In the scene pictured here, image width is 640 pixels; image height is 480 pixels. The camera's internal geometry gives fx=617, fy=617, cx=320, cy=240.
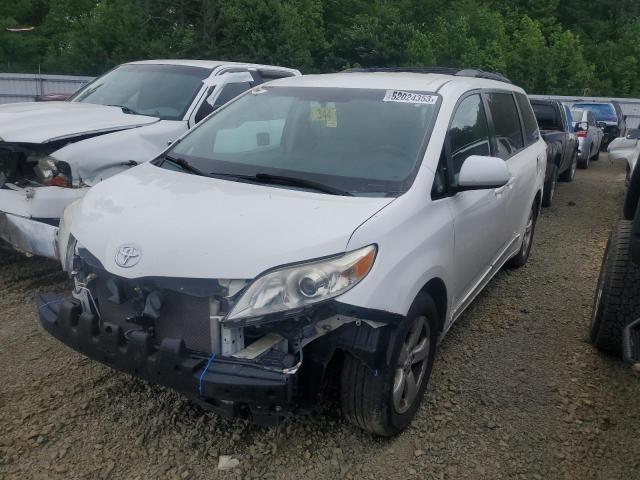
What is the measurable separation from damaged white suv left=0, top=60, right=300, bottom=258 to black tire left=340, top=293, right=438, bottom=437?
250 cm

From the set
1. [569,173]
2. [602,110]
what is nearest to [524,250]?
[569,173]

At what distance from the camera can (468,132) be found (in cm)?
395

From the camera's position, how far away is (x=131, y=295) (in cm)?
280

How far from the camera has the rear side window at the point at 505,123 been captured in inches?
181

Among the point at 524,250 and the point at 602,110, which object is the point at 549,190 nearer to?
the point at 524,250

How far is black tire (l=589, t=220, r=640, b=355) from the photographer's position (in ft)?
11.8

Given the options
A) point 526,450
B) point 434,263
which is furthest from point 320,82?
point 526,450

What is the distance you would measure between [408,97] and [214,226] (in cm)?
160

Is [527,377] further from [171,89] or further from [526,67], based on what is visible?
[526,67]

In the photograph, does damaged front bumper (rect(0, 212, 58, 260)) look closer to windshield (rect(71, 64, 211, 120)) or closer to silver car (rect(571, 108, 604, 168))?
windshield (rect(71, 64, 211, 120))

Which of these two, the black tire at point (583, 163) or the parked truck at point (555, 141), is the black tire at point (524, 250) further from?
the black tire at point (583, 163)

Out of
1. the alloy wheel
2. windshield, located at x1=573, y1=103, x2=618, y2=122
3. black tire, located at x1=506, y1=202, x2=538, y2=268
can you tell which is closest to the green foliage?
windshield, located at x1=573, y1=103, x2=618, y2=122

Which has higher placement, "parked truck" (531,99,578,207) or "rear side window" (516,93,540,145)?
"rear side window" (516,93,540,145)

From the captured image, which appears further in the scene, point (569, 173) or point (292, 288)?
point (569, 173)
